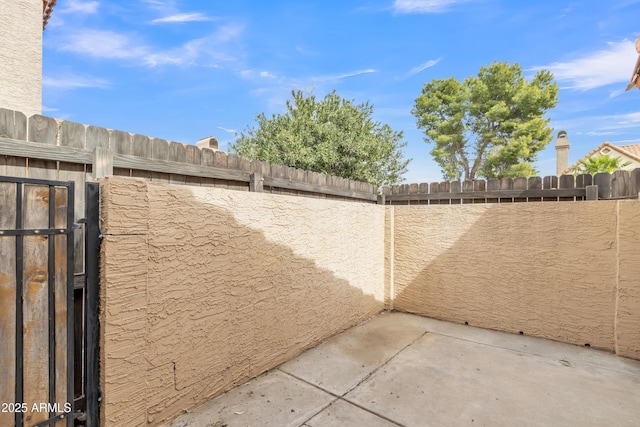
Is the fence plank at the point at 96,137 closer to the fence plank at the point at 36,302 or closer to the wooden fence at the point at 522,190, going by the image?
the fence plank at the point at 36,302

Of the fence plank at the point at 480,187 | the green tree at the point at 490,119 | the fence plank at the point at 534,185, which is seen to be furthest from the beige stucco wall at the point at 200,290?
the green tree at the point at 490,119

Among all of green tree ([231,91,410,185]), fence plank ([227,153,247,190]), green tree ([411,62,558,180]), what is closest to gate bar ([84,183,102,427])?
fence plank ([227,153,247,190])

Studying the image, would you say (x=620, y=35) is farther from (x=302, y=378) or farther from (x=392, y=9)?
(x=302, y=378)

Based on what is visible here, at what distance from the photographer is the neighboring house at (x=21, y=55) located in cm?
778

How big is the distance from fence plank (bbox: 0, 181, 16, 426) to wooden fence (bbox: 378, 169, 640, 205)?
4829 mm

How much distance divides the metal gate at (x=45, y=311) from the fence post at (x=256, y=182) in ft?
4.73

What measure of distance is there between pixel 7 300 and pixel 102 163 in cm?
94

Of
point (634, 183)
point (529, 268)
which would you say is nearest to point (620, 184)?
point (634, 183)

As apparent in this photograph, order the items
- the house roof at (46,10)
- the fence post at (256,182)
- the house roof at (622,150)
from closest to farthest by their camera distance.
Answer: the fence post at (256,182) → the house roof at (46,10) → the house roof at (622,150)

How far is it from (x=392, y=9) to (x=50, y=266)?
328 inches

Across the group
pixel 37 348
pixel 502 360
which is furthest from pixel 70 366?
pixel 502 360

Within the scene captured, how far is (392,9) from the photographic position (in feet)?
23.6

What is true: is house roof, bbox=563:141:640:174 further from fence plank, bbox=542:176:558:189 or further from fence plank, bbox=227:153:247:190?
fence plank, bbox=227:153:247:190

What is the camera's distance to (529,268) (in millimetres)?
4094
